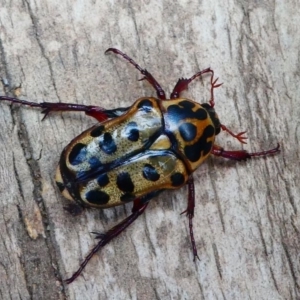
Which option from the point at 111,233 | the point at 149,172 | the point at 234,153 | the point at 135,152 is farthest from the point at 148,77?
the point at 111,233

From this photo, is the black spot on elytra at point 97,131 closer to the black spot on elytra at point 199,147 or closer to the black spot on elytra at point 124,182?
the black spot on elytra at point 124,182

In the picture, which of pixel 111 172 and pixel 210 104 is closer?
pixel 111 172

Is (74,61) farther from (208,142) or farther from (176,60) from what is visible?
(208,142)

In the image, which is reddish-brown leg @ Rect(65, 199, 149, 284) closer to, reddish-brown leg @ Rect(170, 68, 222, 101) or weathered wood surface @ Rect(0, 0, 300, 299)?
weathered wood surface @ Rect(0, 0, 300, 299)

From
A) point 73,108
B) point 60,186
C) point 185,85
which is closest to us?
point 60,186

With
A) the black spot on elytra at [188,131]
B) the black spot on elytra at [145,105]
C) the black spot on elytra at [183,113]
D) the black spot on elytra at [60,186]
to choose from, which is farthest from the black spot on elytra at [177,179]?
the black spot on elytra at [60,186]

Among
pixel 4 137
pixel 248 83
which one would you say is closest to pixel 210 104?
pixel 248 83

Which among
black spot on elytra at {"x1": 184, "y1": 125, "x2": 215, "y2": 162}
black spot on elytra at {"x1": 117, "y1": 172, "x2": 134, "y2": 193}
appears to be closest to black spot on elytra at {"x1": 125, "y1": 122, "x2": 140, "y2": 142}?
black spot on elytra at {"x1": 117, "y1": 172, "x2": 134, "y2": 193}

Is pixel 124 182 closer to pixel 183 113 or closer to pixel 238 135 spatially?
pixel 183 113
